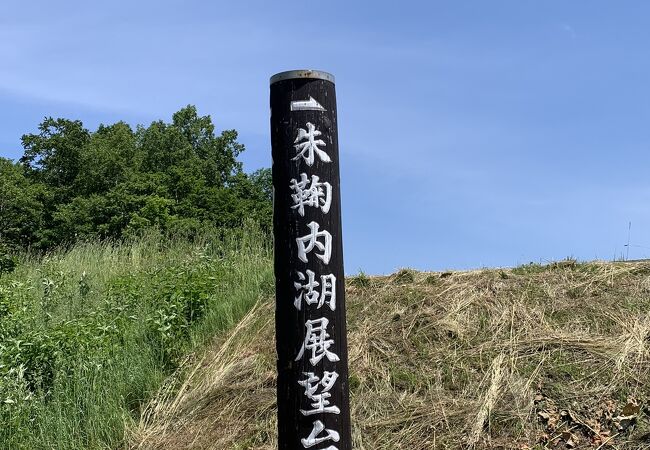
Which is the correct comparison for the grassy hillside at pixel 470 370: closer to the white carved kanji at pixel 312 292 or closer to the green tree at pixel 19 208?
the white carved kanji at pixel 312 292

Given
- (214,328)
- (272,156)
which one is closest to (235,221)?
(214,328)

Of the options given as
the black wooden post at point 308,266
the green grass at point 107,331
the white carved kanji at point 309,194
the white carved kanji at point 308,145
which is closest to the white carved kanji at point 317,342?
the black wooden post at point 308,266

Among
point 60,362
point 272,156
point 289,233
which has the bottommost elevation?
point 60,362

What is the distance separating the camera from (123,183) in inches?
1117

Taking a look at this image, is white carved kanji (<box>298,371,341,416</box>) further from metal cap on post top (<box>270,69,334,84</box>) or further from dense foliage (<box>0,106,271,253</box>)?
dense foliage (<box>0,106,271,253</box>)

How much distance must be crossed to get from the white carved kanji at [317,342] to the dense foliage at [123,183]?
2111cm

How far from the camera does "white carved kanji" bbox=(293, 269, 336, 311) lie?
3.35 metres

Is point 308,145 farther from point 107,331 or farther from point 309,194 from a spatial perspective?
point 107,331

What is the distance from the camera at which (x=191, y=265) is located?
9.15 metres

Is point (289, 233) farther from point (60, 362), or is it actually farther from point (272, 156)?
point (60, 362)

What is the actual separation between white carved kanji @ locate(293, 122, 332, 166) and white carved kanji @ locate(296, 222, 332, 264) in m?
0.37

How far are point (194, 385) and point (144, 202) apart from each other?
71.9 feet

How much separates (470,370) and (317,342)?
290 cm

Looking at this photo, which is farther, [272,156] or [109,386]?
[109,386]
